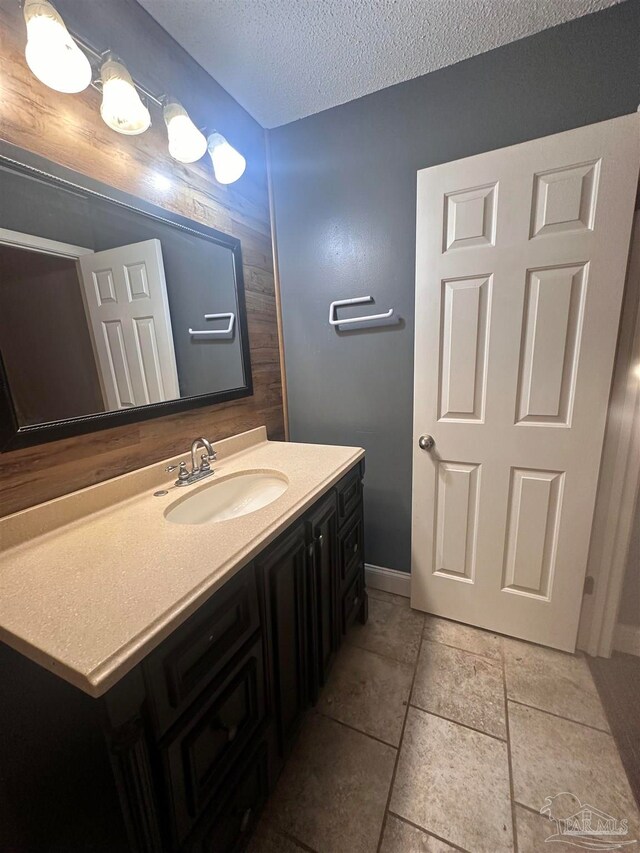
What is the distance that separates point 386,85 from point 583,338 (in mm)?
1348

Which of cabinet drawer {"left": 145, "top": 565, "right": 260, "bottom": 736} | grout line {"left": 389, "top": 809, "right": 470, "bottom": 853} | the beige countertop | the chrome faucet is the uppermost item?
the chrome faucet

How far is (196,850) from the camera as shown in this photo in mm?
705

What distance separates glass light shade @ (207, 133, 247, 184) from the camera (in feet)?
4.25

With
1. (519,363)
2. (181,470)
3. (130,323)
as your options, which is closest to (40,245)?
(130,323)

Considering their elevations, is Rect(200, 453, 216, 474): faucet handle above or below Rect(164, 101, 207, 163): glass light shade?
below

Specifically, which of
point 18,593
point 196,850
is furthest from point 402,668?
point 18,593

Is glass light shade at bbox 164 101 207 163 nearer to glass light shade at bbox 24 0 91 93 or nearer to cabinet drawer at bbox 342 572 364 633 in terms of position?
glass light shade at bbox 24 0 91 93

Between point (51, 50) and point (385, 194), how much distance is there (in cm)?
120

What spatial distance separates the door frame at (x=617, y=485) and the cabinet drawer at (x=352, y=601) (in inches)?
38.0

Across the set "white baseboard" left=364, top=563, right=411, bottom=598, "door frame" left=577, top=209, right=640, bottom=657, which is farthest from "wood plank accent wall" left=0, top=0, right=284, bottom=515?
"door frame" left=577, top=209, right=640, bottom=657

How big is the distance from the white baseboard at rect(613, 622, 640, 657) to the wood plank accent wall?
1.81m

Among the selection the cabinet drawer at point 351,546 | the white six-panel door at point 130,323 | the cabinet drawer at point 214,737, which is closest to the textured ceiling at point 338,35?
the white six-panel door at point 130,323

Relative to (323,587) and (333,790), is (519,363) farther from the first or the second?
(333,790)

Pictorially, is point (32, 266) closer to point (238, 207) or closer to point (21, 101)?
point (21, 101)
